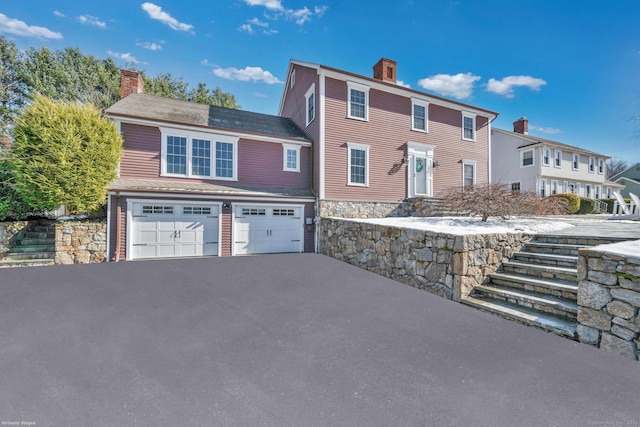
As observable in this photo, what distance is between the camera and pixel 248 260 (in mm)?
8562

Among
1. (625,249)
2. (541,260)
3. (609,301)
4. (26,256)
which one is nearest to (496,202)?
(541,260)

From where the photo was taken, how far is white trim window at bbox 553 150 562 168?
20.4 meters

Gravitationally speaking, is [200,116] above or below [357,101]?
below

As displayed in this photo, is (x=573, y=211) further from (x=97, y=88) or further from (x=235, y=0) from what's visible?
(x=97, y=88)

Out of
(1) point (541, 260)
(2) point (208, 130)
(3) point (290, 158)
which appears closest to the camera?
(1) point (541, 260)

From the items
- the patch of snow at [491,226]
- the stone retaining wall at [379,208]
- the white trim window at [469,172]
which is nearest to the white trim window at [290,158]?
the stone retaining wall at [379,208]

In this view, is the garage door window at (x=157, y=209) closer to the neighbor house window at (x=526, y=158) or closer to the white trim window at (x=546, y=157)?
the neighbor house window at (x=526, y=158)

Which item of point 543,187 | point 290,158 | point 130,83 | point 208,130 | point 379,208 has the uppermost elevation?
point 130,83

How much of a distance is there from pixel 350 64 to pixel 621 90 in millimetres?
19654

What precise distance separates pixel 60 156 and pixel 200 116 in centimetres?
503

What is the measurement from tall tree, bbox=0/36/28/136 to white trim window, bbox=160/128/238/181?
17770 millimetres

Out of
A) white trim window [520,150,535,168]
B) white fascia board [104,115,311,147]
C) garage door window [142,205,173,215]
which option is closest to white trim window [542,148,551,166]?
white trim window [520,150,535,168]

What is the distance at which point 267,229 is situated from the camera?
1054cm

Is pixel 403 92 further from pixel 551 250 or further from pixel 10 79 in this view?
pixel 10 79
